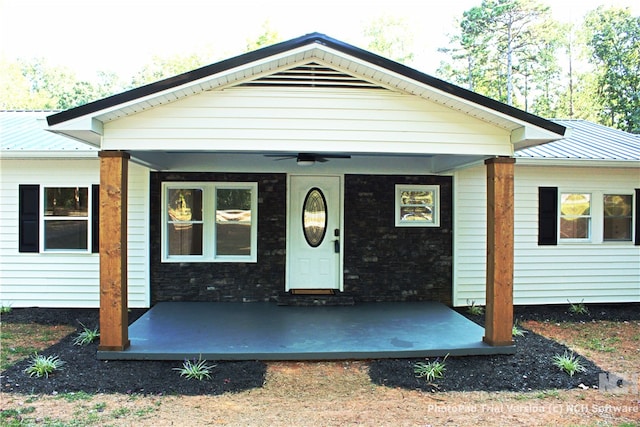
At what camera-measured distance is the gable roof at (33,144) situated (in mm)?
7742

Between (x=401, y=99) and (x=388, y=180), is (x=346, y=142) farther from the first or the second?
(x=388, y=180)

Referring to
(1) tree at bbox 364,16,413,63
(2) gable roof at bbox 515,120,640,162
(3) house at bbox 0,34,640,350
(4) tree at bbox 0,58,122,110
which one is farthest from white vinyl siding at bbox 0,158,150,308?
(4) tree at bbox 0,58,122,110

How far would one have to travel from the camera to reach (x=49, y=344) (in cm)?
645

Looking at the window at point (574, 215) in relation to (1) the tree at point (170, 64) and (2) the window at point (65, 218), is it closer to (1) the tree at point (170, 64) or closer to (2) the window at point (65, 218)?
(2) the window at point (65, 218)

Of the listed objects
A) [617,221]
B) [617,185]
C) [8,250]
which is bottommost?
[8,250]

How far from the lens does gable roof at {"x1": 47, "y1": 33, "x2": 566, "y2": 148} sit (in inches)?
202

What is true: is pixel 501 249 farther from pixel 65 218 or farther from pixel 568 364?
pixel 65 218

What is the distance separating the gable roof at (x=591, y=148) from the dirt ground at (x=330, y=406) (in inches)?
169

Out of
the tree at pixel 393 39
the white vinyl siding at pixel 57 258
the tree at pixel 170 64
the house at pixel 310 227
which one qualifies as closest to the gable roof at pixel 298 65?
the house at pixel 310 227

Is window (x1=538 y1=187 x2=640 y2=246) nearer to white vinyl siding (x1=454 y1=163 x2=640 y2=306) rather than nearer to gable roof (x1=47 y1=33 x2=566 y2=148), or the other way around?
white vinyl siding (x1=454 y1=163 x2=640 y2=306)

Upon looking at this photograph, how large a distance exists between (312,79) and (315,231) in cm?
359

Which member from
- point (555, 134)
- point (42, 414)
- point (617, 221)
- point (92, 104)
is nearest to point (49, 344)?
point (42, 414)

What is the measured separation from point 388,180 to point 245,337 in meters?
4.00

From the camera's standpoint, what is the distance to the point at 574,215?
888cm
